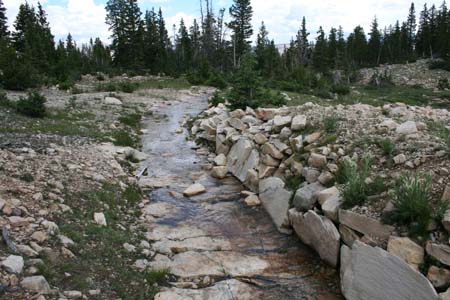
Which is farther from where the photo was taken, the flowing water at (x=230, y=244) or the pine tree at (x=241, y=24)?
the pine tree at (x=241, y=24)

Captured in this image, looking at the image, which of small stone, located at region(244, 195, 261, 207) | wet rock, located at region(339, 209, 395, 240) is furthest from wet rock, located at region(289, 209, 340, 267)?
small stone, located at region(244, 195, 261, 207)

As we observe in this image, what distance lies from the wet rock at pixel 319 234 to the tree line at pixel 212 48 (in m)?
22.9

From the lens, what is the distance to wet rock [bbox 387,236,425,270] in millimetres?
4645

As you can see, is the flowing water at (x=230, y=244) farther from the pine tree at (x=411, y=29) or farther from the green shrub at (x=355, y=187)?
the pine tree at (x=411, y=29)

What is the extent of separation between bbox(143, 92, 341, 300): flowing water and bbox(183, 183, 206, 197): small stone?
151 mm

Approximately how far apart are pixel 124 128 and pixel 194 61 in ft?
128

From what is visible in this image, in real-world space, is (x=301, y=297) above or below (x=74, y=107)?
below

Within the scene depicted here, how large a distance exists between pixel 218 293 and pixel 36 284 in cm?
239

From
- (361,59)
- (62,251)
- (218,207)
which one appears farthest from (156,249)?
(361,59)

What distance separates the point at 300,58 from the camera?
57.5m

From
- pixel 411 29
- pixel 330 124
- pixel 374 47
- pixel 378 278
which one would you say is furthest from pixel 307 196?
pixel 411 29

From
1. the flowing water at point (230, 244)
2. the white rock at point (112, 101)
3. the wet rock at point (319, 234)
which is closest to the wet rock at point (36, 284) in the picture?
the flowing water at point (230, 244)

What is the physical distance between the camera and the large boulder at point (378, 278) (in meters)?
4.38

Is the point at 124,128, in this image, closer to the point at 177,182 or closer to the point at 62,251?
the point at 177,182
